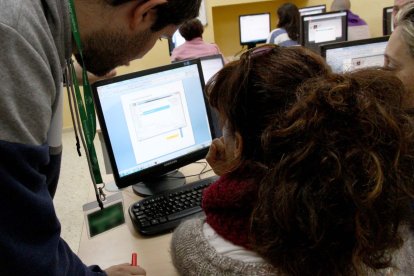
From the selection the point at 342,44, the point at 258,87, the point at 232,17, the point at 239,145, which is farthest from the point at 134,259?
the point at 232,17

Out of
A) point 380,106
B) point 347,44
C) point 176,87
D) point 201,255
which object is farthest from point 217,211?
point 347,44

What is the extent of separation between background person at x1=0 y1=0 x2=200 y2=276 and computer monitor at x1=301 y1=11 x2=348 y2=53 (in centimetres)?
264

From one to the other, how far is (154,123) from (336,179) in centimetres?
80

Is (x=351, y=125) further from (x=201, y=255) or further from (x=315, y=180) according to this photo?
(x=201, y=255)

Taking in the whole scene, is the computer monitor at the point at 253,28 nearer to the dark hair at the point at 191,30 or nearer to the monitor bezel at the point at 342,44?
the dark hair at the point at 191,30

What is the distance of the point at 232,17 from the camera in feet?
Answer: 19.7

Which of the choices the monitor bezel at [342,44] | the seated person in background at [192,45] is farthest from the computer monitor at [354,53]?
the seated person in background at [192,45]

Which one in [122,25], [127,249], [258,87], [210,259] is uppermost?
[122,25]

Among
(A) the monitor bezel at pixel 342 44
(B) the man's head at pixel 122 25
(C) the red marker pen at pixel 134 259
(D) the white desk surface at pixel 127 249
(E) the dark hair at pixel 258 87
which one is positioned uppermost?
(B) the man's head at pixel 122 25

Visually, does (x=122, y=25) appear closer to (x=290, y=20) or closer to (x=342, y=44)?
(x=342, y=44)

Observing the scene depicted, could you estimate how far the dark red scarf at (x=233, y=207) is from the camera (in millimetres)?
716

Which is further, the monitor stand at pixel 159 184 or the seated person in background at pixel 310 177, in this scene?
the monitor stand at pixel 159 184

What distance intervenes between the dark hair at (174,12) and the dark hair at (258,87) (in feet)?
0.55

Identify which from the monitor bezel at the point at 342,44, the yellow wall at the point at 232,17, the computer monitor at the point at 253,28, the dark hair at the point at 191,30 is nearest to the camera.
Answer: the monitor bezel at the point at 342,44
